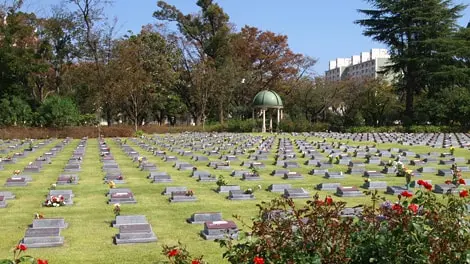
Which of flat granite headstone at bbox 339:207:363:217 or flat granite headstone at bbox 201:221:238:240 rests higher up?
flat granite headstone at bbox 339:207:363:217

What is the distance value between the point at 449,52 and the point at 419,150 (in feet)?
78.7

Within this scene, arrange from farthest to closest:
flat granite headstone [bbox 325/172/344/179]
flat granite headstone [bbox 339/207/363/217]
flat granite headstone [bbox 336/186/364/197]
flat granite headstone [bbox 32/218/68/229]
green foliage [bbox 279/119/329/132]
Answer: green foliage [bbox 279/119/329/132]
flat granite headstone [bbox 325/172/344/179]
flat granite headstone [bbox 336/186/364/197]
flat granite headstone [bbox 32/218/68/229]
flat granite headstone [bbox 339/207/363/217]

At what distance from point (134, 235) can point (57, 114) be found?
33.1 metres

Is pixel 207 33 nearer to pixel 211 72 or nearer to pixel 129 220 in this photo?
pixel 211 72

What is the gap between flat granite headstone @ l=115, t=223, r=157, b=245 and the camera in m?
7.15

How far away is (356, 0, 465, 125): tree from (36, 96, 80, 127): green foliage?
2694 centimetres

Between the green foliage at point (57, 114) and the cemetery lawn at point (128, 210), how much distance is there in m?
22.3

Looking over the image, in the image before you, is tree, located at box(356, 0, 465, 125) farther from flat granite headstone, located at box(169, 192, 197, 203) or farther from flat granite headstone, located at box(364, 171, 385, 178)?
flat granite headstone, located at box(169, 192, 197, 203)

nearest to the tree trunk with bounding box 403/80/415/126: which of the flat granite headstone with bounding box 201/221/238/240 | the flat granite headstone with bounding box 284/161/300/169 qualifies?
the flat granite headstone with bounding box 284/161/300/169

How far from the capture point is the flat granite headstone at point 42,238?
6980 mm

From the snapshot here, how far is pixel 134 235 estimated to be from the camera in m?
7.22

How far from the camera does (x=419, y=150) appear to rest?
22.5 meters

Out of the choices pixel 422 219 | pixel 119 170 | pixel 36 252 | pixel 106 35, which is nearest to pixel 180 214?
pixel 36 252

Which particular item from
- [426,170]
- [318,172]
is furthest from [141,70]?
[426,170]
